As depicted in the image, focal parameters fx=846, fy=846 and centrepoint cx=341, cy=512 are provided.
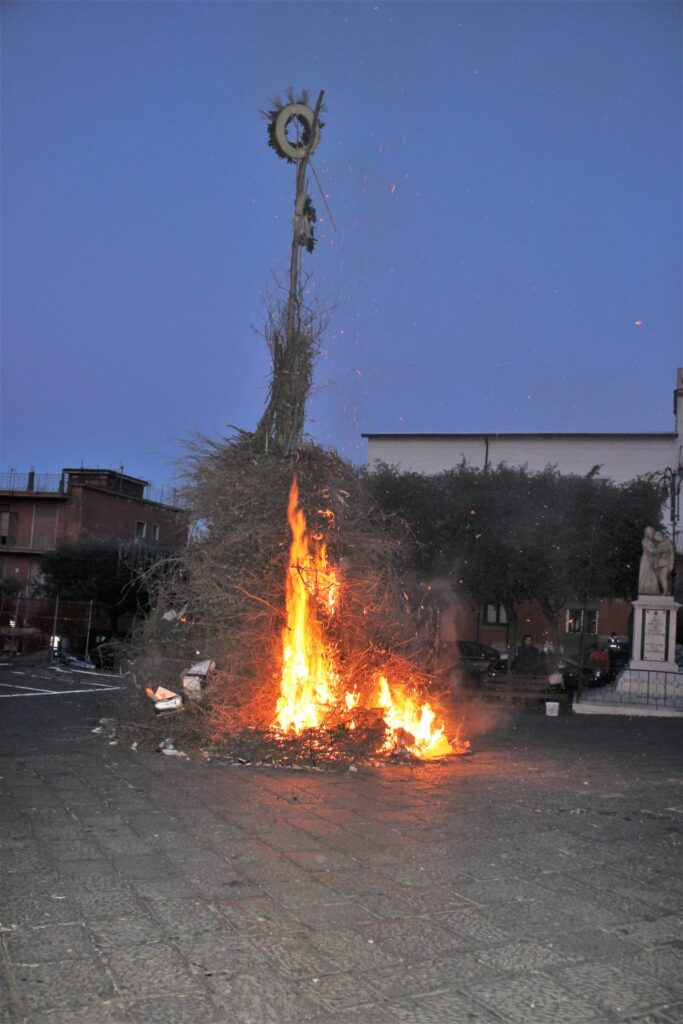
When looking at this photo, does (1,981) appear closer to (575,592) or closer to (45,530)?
(575,592)

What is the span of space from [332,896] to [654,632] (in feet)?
52.0

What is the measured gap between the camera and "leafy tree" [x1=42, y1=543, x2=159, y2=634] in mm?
34156

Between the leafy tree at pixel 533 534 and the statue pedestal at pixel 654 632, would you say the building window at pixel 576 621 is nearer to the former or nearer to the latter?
the leafy tree at pixel 533 534

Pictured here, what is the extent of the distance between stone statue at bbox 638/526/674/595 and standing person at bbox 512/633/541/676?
2947 millimetres

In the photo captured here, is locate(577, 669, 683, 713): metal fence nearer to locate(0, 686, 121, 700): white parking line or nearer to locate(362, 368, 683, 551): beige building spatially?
locate(0, 686, 121, 700): white parking line

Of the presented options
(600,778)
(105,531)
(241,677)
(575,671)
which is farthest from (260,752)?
(105,531)

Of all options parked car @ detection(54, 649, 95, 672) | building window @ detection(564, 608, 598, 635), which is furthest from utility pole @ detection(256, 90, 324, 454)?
building window @ detection(564, 608, 598, 635)

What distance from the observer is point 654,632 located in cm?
1856

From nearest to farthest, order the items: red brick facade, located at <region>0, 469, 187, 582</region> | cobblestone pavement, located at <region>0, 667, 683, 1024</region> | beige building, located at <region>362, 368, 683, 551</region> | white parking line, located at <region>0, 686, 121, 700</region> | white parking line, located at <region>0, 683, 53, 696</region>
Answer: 1. cobblestone pavement, located at <region>0, 667, 683, 1024</region>
2. white parking line, located at <region>0, 686, 121, 700</region>
3. white parking line, located at <region>0, 683, 53, 696</region>
4. red brick facade, located at <region>0, 469, 187, 582</region>
5. beige building, located at <region>362, 368, 683, 551</region>

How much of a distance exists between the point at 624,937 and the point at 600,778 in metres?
4.41

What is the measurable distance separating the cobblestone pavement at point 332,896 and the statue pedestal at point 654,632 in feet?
37.1

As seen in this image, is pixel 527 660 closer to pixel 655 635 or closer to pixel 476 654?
pixel 655 635

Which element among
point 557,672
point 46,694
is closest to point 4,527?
point 46,694

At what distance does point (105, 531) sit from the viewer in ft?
138
